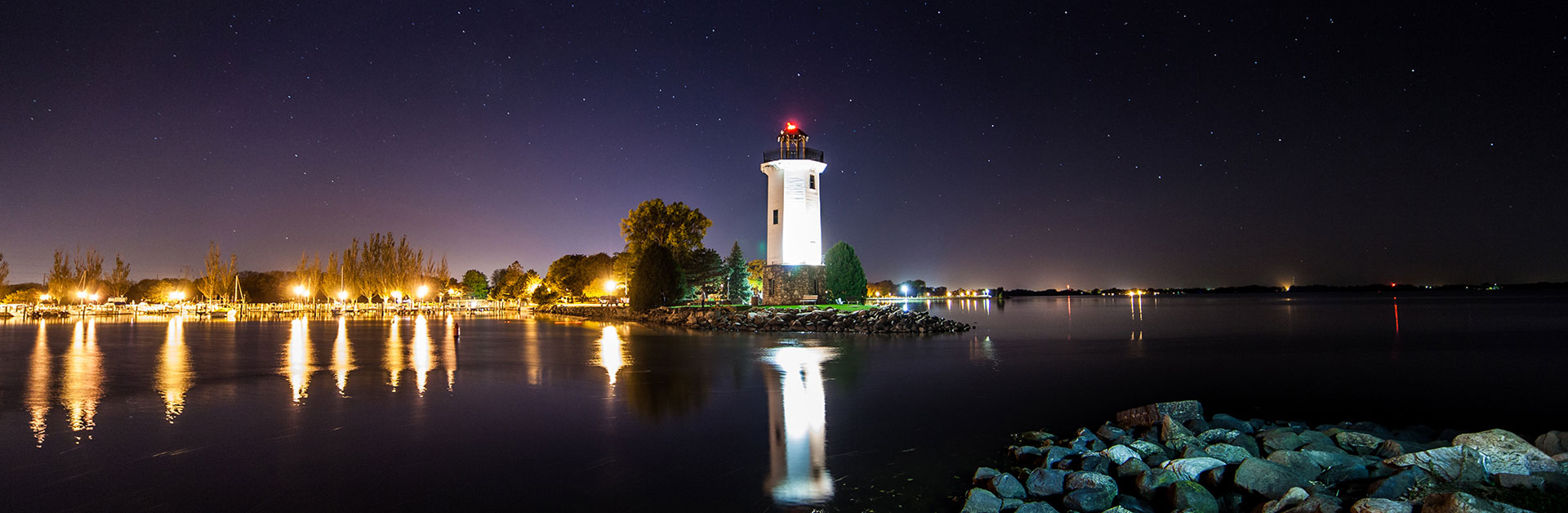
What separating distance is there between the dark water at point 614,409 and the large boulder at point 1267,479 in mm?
2743

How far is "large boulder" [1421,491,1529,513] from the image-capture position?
213 inches

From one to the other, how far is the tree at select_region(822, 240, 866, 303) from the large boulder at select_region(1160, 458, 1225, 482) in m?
38.0

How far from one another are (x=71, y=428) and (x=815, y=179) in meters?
36.2

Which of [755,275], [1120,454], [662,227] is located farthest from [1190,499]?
[755,275]

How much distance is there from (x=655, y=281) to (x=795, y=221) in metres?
10.8

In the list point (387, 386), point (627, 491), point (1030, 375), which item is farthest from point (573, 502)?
point (1030, 375)

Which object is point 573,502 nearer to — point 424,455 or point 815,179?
point 424,455

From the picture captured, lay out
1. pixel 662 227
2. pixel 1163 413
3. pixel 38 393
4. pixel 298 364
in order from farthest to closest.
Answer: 1. pixel 662 227
2. pixel 298 364
3. pixel 38 393
4. pixel 1163 413

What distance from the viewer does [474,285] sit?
118 meters

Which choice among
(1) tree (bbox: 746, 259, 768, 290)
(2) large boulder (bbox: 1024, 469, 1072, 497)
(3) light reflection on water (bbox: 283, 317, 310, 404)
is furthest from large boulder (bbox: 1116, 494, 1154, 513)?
(1) tree (bbox: 746, 259, 768, 290)

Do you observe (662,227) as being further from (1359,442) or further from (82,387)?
(1359,442)

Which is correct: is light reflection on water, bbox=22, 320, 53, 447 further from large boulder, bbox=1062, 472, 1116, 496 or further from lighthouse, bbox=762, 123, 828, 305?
lighthouse, bbox=762, 123, 828, 305

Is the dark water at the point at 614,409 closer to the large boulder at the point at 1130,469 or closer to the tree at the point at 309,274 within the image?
the large boulder at the point at 1130,469

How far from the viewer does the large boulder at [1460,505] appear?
5410 mm
